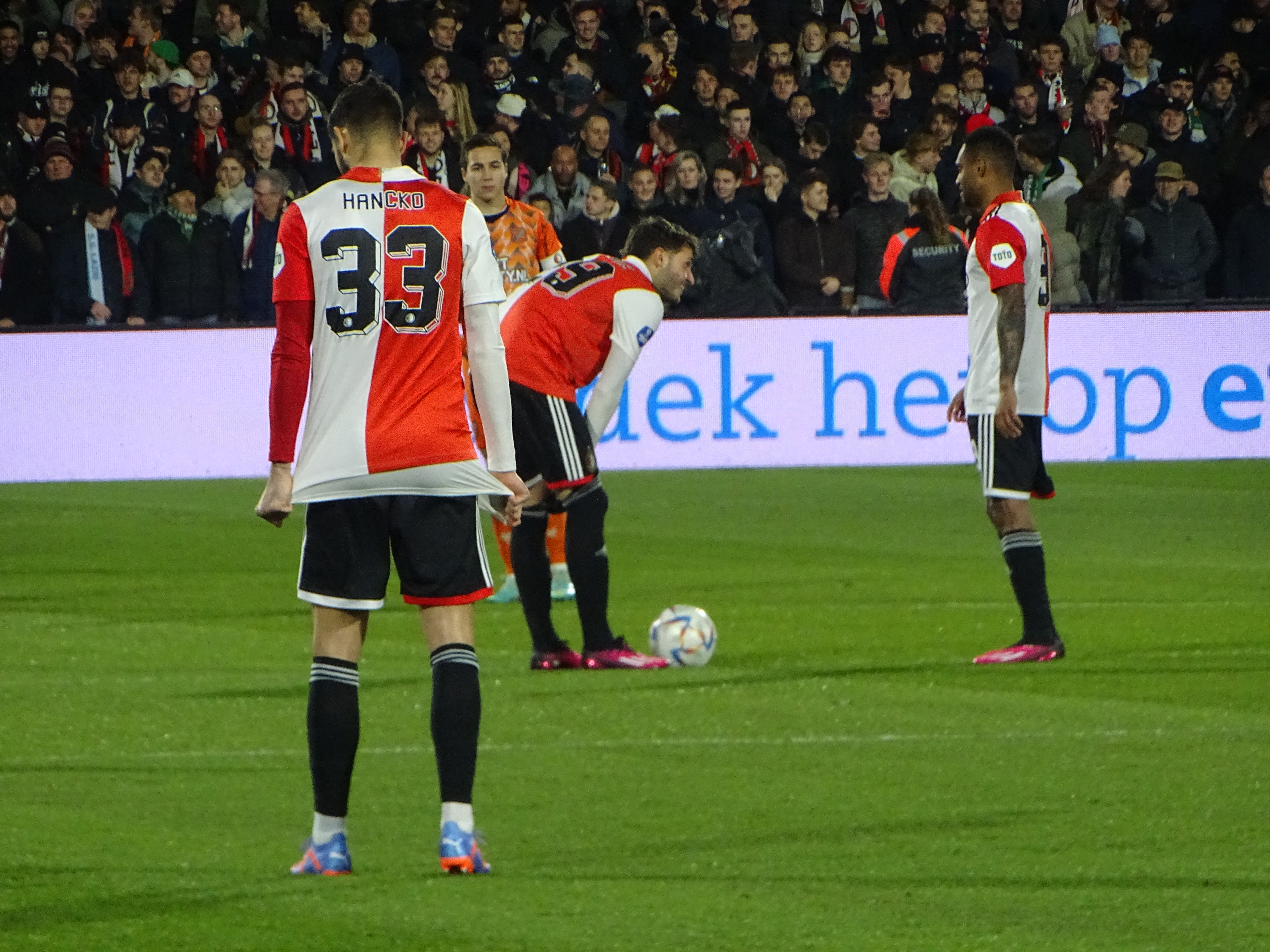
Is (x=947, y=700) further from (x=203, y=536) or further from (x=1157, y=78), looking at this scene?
(x=1157, y=78)

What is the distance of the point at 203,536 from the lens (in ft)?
46.6

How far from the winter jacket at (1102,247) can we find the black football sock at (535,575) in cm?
1043

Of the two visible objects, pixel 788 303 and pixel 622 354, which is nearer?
pixel 622 354

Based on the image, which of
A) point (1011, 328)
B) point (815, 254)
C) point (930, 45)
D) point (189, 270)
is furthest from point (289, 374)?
point (930, 45)

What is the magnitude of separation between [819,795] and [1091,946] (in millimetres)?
1794

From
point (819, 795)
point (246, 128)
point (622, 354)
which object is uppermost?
point (246, 128)

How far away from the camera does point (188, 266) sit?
56.9 feet

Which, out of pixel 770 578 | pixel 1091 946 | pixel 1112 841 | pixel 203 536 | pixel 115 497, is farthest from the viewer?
pixel 115 497

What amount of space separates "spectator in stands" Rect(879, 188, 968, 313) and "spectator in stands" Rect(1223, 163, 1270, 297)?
2390 millimetres

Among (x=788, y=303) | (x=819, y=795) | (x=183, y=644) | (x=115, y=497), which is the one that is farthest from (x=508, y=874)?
(x=788, y=303)

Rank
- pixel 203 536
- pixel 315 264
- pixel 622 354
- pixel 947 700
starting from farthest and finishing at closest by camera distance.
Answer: pixel 203 536
pixel 622 354
pixel 947 700
pixel 315 264

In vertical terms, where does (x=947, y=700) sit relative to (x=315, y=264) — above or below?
below

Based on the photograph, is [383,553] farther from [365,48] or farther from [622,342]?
[365,48]

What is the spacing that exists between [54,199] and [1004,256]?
10113mm
